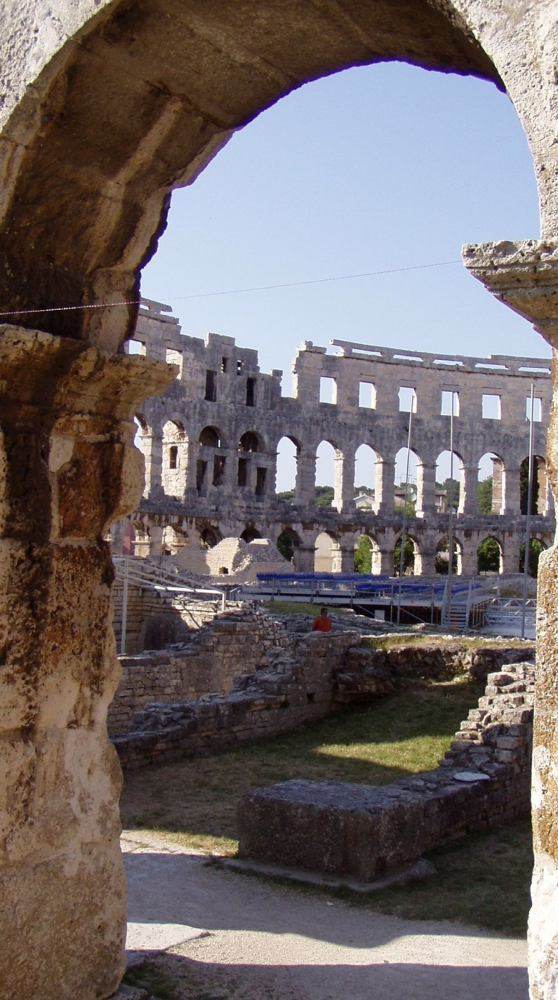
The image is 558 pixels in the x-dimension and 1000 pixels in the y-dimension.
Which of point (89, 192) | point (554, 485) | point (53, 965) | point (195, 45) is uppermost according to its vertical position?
point (195, 45)

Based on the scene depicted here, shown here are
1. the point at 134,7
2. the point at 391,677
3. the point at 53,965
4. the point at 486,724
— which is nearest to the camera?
the point at 134,7

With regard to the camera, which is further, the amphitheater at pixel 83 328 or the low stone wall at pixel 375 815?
the low stone wall at pixel 375 815

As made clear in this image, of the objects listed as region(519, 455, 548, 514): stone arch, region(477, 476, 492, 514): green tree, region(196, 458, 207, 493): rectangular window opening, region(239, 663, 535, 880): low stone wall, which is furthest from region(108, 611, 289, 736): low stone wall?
region(477, 476, 492, 514): green tree

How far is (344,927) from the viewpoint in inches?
239

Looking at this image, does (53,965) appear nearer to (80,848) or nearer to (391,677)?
(80,848)

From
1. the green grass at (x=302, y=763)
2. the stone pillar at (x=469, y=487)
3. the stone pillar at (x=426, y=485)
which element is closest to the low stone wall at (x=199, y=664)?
the green grass at (x=302, y=763)

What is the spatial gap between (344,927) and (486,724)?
411 centimetres

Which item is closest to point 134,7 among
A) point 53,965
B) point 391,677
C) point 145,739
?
point 53,965

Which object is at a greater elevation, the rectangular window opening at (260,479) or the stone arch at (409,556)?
the rectangular window opening at (260,479)

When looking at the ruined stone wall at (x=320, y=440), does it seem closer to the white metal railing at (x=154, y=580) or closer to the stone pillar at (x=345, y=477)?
the stone pillar at (x=345, y=477)

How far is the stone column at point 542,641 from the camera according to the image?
2.57m

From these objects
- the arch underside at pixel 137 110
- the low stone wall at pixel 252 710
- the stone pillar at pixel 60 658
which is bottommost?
the low stone wall at pixel 252 710

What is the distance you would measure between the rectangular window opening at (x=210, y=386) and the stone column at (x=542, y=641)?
35321 millimetres

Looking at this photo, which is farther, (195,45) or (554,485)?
(195,45)
